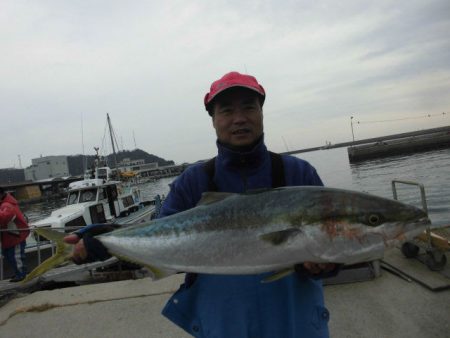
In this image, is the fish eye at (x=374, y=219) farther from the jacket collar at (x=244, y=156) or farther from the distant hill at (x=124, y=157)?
the distant hill at (x=124, y=157)

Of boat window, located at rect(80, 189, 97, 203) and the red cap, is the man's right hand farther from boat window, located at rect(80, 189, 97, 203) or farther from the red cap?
boat window, located at rect(80, 189, 97, 203)

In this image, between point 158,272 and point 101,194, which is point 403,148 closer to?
point 101,194

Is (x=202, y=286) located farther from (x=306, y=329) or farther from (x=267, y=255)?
(x=306, y=329)

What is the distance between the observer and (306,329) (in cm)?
212

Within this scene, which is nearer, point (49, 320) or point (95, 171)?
point (49, 320)

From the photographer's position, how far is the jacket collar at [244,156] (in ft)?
7.89

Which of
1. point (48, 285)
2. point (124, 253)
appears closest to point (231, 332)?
point (124, 253)

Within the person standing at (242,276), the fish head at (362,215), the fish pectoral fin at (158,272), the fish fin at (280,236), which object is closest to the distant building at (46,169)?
the fish pectoral fin at (158,272)

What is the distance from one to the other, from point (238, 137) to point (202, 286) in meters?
1.10

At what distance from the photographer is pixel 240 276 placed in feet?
7.33

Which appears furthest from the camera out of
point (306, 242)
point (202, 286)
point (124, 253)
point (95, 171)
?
point (95, 171)

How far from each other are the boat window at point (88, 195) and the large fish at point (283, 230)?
1692 centimetres

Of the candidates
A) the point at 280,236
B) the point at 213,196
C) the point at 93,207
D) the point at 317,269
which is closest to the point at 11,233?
the point at 93,207

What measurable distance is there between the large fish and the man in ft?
0.61
